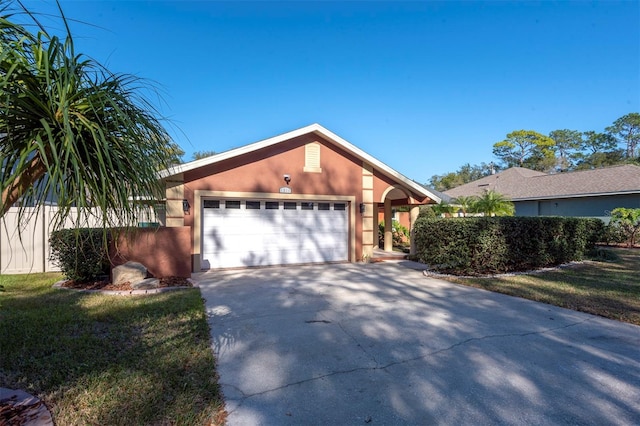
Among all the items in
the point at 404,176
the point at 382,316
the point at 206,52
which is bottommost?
the point at 382,316

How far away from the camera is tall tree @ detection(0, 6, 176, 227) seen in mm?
1699

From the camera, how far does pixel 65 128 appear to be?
5.59 ft

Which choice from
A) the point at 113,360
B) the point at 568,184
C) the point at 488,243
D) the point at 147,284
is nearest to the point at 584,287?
the point at 488,243

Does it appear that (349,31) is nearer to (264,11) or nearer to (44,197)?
(264,11)

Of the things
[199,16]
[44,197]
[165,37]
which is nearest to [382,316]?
[44,197]

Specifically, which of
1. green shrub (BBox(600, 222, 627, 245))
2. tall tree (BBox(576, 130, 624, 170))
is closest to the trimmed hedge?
green shrub (BBox(600, 222, 627, 245))

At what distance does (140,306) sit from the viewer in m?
5.88

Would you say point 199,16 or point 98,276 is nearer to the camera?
point 98,276

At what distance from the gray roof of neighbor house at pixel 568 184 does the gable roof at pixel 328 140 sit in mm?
10939

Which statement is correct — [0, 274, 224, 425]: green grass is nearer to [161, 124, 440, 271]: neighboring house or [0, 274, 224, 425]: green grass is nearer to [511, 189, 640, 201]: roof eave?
[161, 124, 440, 271]: neighboring house

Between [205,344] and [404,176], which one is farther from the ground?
[404,176]

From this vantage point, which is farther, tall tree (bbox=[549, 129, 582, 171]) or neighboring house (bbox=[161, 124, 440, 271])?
tall tree (bbox=[549, 129, 582, 171])

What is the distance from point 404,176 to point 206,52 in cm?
791

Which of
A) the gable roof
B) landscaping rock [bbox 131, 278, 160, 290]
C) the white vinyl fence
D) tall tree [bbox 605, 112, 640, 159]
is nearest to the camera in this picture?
landscaping rock [bbox 131, 278, 160, 290]
